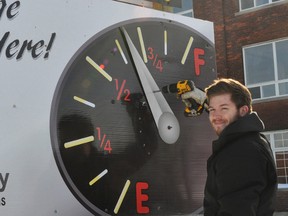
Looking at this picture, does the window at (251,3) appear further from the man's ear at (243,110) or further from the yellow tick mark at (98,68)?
the man's ear at (243,110)

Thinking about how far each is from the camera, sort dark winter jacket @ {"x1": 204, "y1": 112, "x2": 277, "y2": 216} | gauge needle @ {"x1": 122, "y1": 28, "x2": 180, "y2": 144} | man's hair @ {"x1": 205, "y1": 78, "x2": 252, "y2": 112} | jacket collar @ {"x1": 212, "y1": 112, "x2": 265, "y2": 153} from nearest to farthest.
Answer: dark winter jacket @ {"x1": 204, "y1": 112, "x2": 277, "y2": 216} → jacket collar @ {"x1": 212, "y1": 112, "x2": 265, "y2": 153} → man's hair @ {"x1": 205, "y1": 78, "x2": 252, "y2": 112} → gauge needle @ {"x1": 122, "y1": 28, "x2": 180, "y2": 144}

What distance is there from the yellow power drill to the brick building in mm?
13302

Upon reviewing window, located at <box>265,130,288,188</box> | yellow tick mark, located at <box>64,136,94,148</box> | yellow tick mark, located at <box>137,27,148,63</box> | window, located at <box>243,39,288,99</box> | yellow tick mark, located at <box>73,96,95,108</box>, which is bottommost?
window, located at <box>265,130,288,188</box>

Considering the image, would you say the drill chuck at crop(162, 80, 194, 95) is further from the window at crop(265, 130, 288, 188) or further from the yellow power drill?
the window at crop(265, 130, 288, 188)

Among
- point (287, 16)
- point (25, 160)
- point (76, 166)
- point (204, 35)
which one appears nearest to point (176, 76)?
point (204, 35)

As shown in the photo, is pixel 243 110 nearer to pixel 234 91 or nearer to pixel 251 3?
pixel 234 91

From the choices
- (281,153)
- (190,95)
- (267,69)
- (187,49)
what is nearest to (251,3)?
(267,69)

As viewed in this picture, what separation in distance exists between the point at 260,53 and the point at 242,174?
664 inches

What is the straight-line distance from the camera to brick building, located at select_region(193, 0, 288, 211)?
1745 cm

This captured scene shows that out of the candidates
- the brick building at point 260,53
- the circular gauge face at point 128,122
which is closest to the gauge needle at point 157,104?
the circular gauge face at point 128,122

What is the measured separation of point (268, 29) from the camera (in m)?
18.2

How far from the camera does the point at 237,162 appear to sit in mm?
2201

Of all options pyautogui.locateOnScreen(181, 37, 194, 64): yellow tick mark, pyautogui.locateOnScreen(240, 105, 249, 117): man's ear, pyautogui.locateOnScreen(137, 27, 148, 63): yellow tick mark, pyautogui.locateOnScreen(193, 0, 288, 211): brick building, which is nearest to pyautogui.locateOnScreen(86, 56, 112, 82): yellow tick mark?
pyautogui.locateOnScreen(137, 27, 148, 63): yellow tick mark

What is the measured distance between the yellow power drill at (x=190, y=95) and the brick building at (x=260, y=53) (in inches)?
524
